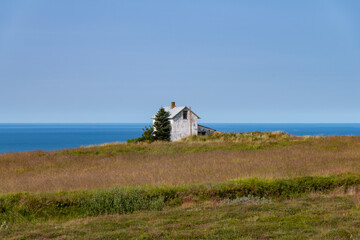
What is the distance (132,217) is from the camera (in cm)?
1086

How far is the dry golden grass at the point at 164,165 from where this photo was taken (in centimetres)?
1770

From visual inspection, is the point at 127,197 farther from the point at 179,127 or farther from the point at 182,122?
the point at 182,122

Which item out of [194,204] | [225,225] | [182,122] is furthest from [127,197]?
[182,122]

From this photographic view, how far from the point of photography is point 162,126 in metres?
62.8

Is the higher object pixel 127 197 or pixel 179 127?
pixel 179 127

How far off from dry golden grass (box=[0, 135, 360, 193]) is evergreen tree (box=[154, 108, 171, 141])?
25.7 meters

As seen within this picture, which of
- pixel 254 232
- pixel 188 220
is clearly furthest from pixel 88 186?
pixel 254 232

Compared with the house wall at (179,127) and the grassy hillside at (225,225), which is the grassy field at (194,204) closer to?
the grassy hillside at (225,225)

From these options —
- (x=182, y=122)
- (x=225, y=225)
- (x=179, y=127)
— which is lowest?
(x=225, y=225)

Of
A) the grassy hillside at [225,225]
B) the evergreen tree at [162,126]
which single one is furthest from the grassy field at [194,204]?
the evergreen tree at [162,126]

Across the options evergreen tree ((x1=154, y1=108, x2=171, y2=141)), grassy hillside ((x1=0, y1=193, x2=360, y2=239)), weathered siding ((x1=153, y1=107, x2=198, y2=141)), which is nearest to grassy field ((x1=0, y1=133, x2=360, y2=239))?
grassy hillside ((x1=0, y1=193, x2=360, y2=239))

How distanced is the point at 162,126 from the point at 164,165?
127ft

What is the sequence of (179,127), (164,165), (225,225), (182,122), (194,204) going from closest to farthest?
(225,225)
(194,204)
(164,165)
(179,127)
(182,122)

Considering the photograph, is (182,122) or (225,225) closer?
(225,225)
